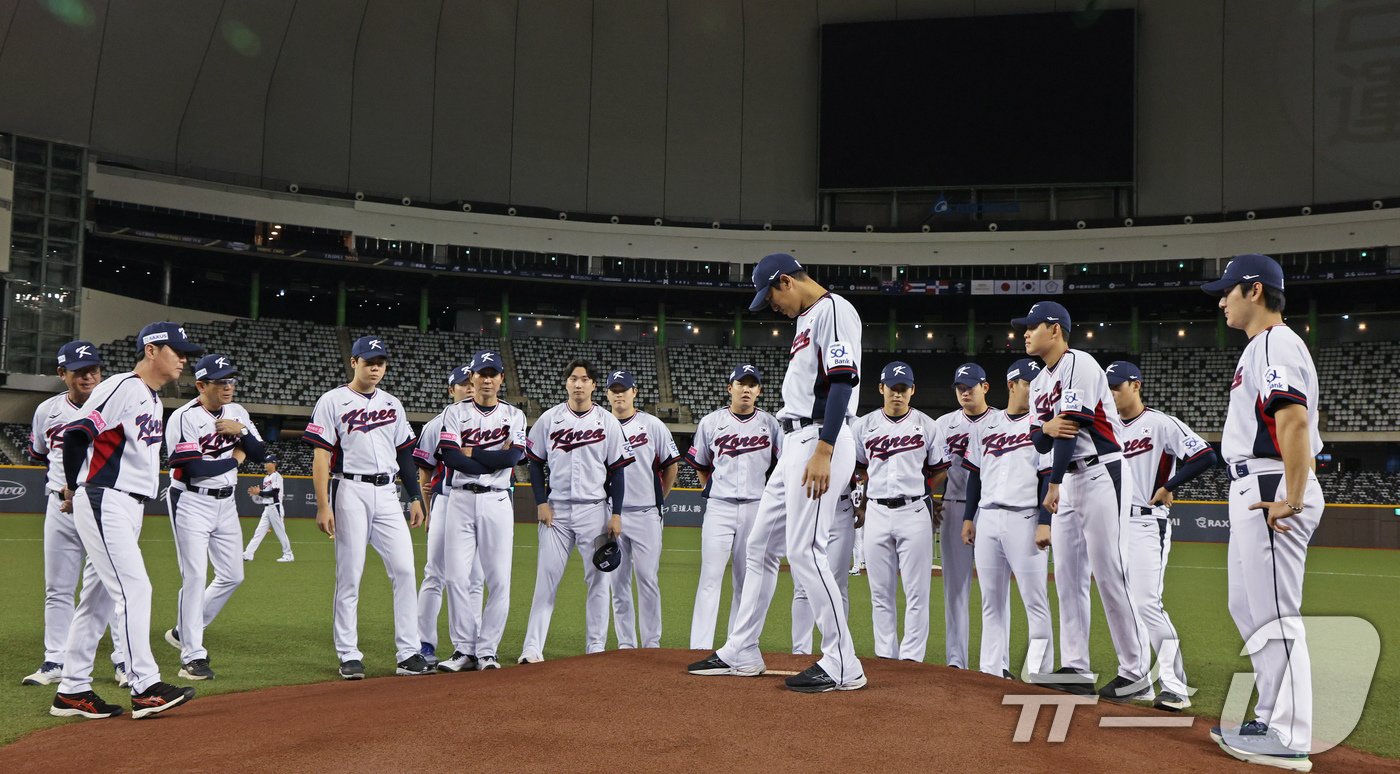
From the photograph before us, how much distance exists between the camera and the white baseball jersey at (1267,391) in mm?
4344

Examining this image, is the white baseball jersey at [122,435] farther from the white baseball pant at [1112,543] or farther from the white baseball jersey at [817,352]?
the white baseball pant at [1112,543]

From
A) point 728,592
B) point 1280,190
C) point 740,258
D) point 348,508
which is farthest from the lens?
point 740,258

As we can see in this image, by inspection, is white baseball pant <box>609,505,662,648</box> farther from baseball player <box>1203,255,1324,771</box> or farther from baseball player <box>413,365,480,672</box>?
baseball player <box>1203,255,1324,771</box>

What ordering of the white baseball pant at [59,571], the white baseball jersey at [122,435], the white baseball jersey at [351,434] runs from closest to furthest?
the white baseball jersey at [122,435]
the white baseball pant at [59,571]
the white baseball jersey at [351,434]

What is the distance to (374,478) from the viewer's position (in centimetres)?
731

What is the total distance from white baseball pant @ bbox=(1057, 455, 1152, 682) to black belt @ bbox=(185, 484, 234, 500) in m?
6.00

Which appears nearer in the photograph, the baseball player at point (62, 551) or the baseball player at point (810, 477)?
the baseball player at point (810, 477)

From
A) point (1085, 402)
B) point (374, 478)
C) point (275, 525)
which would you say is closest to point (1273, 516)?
point (1085, 402)

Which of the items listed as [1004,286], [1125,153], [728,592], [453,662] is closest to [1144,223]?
[1125,153]

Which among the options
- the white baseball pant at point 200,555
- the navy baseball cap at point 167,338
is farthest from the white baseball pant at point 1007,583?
the white baseball pant at point 200,555

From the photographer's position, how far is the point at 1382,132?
35.7 meters

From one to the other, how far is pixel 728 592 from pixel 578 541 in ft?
17.6

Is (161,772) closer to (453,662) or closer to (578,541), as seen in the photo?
(453,662)

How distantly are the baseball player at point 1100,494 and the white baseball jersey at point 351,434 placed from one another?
15.0 feet
